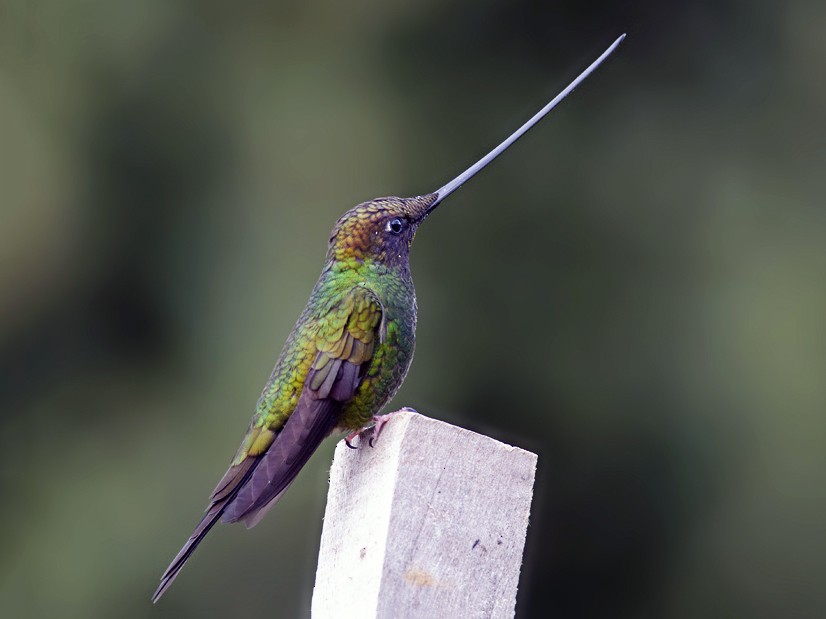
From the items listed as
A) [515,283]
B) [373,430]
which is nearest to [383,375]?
[373,430]

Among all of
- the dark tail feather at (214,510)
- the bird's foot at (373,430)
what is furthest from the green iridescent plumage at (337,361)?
the bird's foot at (373,430)

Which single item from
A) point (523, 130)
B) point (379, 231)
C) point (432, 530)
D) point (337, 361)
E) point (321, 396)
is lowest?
point (432, 530)

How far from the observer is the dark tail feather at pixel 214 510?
2.32 m

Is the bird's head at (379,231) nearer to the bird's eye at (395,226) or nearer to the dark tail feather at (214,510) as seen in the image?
the bird's eye at (395,226)

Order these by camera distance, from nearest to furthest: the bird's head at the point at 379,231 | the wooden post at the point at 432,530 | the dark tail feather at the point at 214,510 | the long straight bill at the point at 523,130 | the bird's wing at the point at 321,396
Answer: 1. the wooden post at the point at 432,530
2. the dark tail feather at the point at 214,510
3. the bird's wing at the point at 321,396
4. the long straight bill at the point at 523,130
5. the bird's head at the point at 379,231

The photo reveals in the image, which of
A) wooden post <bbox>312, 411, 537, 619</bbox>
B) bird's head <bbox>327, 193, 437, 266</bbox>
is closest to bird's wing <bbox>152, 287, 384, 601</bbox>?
bird's head <bbox>327, 193, 437, 266</bbox>

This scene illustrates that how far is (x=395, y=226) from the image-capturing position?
3.19 meters

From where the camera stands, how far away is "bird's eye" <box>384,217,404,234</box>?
3.17 metres

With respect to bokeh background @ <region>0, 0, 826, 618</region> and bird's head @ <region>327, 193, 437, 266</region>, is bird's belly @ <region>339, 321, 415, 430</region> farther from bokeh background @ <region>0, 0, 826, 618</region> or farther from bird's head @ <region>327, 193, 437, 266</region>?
bokeh background @ <region>0, 0, 826, 618</region>

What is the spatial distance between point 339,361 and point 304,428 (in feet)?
0.86

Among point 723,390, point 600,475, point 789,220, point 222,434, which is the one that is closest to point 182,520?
point 222,434

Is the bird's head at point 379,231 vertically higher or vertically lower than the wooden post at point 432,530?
higher

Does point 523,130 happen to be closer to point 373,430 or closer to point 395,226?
point 395,226

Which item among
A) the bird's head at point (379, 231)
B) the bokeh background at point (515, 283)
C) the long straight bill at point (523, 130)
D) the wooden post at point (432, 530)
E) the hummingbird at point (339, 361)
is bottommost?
the wooden post at point (432, 530)
